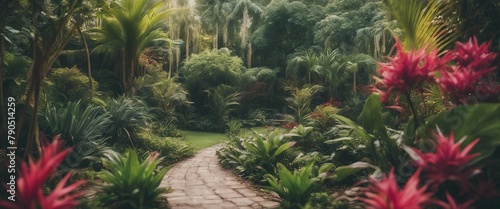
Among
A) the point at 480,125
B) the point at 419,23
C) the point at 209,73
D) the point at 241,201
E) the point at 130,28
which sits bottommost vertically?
the point at 241,201

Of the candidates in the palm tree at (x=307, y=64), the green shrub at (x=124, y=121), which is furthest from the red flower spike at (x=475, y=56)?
the palm tree at (x=307, y=64)

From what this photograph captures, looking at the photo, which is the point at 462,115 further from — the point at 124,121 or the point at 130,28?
the point at 130,28

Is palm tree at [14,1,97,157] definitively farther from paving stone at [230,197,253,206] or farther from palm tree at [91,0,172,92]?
palm tree at [91,0,172,92]

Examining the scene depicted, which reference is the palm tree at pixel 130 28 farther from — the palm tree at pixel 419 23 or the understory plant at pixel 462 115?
the understory plant at pixel 462 115

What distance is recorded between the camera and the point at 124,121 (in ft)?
22.5

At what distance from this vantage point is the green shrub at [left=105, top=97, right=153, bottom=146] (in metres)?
6.76

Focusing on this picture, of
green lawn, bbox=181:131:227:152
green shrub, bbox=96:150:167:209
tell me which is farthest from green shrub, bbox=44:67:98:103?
green shrub, bbox=96:150:167:209

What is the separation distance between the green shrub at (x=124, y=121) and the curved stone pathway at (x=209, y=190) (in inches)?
58.8

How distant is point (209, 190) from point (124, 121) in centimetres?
346

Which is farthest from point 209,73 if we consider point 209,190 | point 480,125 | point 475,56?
point 480,125

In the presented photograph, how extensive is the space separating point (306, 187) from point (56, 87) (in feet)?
21.8

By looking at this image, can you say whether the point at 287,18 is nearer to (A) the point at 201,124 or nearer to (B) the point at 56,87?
(A) the point at 201,124

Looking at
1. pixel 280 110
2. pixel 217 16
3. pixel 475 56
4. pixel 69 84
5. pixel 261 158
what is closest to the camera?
pixel 475 56

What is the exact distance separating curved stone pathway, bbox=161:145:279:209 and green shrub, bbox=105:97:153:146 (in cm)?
149
